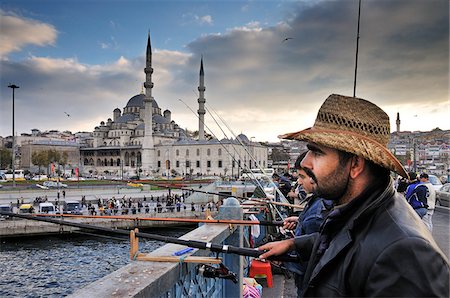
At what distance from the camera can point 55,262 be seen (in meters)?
17.9

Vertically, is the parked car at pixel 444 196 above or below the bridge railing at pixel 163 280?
below

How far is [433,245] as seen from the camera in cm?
96

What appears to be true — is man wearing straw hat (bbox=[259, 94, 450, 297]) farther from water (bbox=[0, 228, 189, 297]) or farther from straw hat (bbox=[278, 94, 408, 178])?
water (bbox=[0, 228, 189, 297])

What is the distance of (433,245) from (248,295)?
2.89 metres

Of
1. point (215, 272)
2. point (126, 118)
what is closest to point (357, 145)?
point (215, 272)

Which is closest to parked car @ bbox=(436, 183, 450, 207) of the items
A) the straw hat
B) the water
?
the water

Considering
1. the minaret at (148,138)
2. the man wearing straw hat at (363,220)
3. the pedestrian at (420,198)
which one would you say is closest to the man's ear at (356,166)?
the man wearing straw hat at (363,220)

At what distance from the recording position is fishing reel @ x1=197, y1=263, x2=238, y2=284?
2.28 m

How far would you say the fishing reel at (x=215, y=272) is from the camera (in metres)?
2.28

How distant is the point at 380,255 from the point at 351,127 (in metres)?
0.53

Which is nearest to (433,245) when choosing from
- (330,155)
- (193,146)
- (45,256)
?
(330,155)

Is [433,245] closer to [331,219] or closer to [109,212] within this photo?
[331,219]

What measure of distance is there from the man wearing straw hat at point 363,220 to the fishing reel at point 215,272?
1.05 m

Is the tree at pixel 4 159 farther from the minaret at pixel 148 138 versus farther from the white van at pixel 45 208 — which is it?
the white van at pixel 45 208
